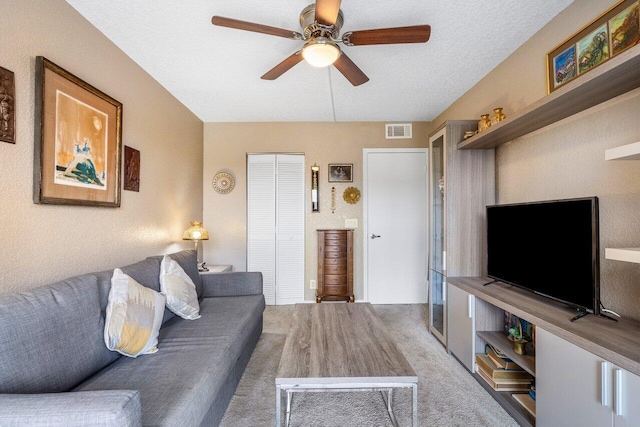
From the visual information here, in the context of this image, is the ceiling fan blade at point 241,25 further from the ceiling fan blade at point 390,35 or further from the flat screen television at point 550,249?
the flat screen television at point 550,249

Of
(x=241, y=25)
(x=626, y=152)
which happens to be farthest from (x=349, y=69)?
(x=626, y=152)

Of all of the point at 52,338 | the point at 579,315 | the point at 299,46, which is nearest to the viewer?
the point at 52,338

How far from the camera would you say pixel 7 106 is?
145 centimetres

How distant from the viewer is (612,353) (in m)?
1.11

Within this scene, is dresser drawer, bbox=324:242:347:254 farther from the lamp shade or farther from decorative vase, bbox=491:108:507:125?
decorative vase, bbox=491:108:507:125

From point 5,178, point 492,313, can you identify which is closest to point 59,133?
point 5,178

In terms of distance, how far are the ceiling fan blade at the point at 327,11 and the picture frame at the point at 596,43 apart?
1.30 metres

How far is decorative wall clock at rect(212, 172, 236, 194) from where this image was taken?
13.1ft

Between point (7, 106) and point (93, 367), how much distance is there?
136cm

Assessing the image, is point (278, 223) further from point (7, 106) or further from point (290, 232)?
point (7, 106)

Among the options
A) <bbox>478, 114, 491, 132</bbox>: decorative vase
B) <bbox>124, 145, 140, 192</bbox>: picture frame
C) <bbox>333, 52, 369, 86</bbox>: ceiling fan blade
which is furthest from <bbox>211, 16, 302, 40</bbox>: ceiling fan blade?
<bbox>478, 114, 491, 132</bbox>: decorative vase

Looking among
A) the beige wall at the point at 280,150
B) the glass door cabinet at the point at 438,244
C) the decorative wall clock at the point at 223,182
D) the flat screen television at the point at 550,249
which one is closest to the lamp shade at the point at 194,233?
the beige wall at the point at 280,150

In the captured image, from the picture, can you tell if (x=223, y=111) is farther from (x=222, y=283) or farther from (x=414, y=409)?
(x=414, y=409)

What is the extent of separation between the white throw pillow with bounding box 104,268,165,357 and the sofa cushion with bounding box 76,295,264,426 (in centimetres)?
8
